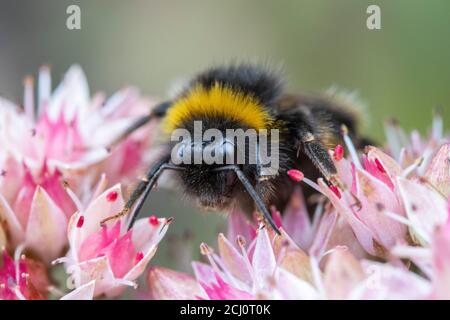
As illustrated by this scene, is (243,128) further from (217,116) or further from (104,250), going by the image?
(104,250)

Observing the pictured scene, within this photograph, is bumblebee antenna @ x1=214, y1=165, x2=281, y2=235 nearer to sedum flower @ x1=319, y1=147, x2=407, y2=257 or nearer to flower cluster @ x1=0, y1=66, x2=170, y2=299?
sedum flower @ x1=319, y1=147, x2=407, y2=257

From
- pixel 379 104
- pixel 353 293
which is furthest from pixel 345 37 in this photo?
pixel 353 293

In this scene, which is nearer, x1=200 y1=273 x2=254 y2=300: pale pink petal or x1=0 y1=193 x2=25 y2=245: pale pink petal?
x1=200 y1=273 x2=254 y2=300: pale pink petal

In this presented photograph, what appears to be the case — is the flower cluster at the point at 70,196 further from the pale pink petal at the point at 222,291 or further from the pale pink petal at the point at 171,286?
the pale pink petal at the point at 222,291

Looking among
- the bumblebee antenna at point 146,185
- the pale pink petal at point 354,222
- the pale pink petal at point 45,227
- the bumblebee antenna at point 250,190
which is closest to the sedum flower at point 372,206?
the pale pink petal at point 354,222

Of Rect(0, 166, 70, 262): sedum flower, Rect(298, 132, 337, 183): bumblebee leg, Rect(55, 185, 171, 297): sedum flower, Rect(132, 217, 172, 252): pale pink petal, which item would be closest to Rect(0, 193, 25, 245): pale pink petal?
Rect(0, 166, 70, 262): sedum flower
